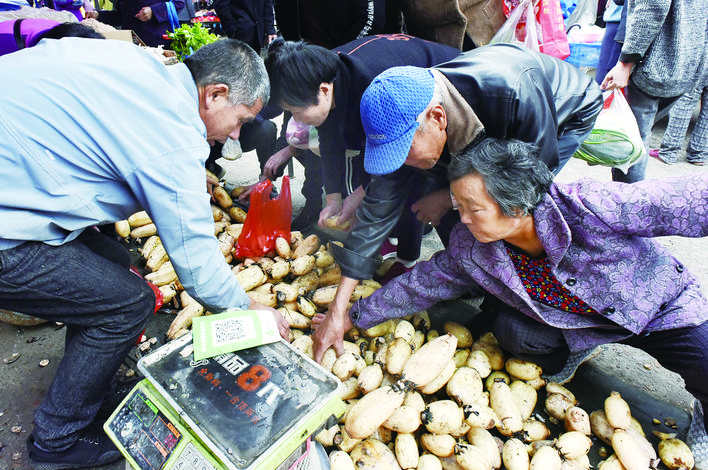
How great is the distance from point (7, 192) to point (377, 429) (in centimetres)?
149

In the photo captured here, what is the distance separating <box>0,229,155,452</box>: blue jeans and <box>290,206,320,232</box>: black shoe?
1729mm

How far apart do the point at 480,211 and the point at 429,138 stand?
1.15ft

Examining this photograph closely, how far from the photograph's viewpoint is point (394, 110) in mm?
1555

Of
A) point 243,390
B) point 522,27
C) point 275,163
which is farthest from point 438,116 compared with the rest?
point 275,163

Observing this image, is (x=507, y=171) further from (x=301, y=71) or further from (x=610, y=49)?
(x=610, y=49)

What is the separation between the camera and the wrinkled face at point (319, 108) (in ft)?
7.05

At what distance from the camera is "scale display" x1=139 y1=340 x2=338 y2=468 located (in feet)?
3.84

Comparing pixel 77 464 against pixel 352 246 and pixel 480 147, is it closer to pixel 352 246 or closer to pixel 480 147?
pixel 352 246

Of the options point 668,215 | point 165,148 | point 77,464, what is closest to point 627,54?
point 668,215

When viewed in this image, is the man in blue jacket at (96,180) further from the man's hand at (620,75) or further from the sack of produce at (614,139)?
the man's hand at (620,75)

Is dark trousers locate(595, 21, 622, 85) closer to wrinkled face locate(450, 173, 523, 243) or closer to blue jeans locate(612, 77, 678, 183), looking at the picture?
blue jeans locate(612, 77, 678, 183)

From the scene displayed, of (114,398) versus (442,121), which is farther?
(114,398)

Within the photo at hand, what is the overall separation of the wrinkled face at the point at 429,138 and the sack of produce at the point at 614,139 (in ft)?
4.02

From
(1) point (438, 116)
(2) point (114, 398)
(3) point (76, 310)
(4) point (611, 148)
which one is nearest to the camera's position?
(3) point (76, 310)
